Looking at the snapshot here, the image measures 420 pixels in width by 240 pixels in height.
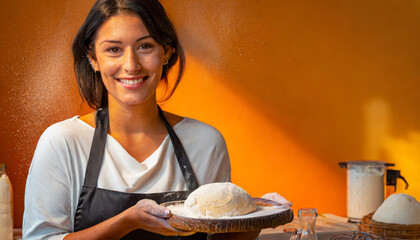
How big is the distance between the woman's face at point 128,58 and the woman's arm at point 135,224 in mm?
456

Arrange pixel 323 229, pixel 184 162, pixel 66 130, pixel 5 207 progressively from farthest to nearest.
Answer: pixel 323 229, pixel 5 207, pixel 184 162, pixel 66 130

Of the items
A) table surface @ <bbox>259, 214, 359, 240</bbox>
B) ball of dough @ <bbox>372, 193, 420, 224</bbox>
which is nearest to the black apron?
table surface @ <bbox>259, 214, 359, 240</bbox>

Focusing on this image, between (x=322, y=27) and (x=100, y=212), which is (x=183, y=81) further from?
(x=100, y=212)

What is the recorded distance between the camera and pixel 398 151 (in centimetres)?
400

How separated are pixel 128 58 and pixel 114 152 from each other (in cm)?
38

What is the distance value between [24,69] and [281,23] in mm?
1759

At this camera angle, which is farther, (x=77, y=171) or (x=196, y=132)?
(x=196, y=132)

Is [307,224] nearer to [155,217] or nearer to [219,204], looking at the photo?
[219,204]

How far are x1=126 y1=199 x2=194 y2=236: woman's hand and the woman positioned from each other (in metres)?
0.11

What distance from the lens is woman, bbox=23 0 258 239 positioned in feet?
5.95

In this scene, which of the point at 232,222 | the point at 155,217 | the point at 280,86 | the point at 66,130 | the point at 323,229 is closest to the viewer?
the point at 232,222

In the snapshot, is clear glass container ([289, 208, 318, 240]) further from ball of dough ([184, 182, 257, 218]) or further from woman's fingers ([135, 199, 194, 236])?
woman's fingers ([135, 199, 194, 236])

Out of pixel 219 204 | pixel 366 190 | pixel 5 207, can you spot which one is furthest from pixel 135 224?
pixel 366 190

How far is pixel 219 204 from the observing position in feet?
5.30
